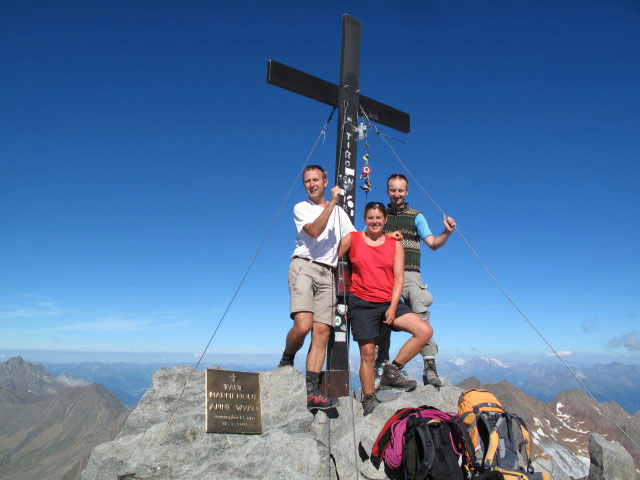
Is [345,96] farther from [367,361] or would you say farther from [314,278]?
[367,361]

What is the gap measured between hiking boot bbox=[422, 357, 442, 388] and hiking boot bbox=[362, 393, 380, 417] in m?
1.43

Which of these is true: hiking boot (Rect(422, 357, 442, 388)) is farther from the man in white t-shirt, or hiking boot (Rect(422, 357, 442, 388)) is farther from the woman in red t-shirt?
the man in white t-shirt

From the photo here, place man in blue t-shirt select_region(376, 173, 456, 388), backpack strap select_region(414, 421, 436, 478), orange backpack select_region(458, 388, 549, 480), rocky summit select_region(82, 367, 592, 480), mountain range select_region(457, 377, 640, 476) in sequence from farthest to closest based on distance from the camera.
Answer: mountain range select_region(457, 377, 640, 476) < man in blue t-shirt select_region(376, 173, 456, 388) < rocky summit select_region(82, 367, 592, 480) < orange backpack select_region(458, 388, 549, 480) < backpack strap select_region(414, 421, 436, 478)

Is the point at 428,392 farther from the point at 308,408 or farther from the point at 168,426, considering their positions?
the point at 168,426

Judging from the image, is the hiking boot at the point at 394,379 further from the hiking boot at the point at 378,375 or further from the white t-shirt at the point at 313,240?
the white t-shirt at the point at 313,240

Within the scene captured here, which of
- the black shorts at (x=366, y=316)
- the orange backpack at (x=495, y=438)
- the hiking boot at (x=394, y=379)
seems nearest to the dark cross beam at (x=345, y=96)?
the hiking boot at (x=394, y=379)

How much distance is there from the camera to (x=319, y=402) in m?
5.59

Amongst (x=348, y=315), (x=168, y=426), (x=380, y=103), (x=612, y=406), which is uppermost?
(x=380, y=103)

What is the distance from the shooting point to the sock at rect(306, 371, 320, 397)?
565cm

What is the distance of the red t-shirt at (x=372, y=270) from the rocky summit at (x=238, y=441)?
1.53 m

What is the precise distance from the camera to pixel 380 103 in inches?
346

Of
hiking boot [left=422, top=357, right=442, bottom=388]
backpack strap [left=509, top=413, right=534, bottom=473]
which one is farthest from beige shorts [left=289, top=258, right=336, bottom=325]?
backpack strap [left=509, top=413, right=534, bottom=473]

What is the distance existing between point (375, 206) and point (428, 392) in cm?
309

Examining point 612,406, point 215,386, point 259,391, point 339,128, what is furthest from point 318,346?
point 612,406
